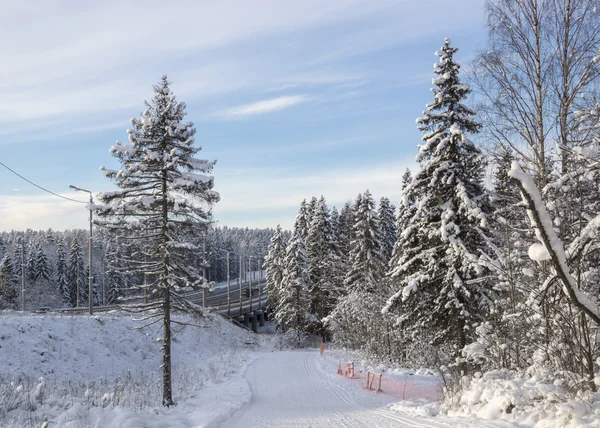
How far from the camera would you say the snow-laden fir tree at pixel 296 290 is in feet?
141

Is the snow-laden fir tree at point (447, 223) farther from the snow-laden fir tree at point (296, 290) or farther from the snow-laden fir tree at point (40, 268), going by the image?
the snow-laden fir tree at point (40, 268)

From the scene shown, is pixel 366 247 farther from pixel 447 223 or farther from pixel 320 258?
pixel 447 223

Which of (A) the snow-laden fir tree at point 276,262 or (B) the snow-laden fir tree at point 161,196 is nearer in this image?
(B) the snow-laden fir tree at point 161,196

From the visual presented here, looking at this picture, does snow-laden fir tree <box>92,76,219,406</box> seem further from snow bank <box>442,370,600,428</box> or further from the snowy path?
snow bank <box>442,370,600,428</box>

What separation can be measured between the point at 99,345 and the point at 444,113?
2358 centimetres

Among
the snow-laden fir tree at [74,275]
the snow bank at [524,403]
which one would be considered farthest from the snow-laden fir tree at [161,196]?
the snow-laden fir tree at [74,275]

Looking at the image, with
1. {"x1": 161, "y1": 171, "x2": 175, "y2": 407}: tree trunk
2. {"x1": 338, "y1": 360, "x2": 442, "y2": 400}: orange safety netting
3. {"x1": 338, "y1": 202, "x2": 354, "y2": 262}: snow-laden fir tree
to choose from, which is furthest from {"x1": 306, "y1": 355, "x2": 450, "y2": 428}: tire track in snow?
{"x1": 338, "y1": 202, "x2": 354, "y2": 262}: snow-laden fir tree

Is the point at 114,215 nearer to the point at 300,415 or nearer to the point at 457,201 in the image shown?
the point at 300,415

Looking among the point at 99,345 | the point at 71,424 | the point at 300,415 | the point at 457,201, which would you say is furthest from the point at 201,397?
the point at 99,345

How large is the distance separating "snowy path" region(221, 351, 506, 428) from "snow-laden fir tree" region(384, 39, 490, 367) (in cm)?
410

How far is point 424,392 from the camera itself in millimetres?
12523

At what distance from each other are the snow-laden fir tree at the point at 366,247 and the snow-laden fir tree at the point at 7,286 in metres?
→ 49.4

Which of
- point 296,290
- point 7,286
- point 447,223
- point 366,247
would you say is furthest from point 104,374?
point 7,286

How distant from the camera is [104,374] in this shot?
72.9 ft
